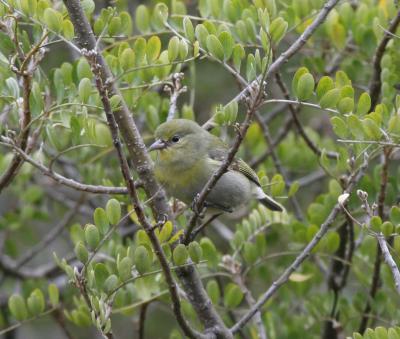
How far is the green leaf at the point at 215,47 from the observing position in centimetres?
334

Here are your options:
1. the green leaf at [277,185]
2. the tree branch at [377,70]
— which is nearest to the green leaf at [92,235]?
the green leaf at [277,185]

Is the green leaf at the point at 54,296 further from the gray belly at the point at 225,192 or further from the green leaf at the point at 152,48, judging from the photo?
the green leaf at the point at 152,48

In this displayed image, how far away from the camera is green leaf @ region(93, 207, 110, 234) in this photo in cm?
311

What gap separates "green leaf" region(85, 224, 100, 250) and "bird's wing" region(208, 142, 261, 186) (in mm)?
1596

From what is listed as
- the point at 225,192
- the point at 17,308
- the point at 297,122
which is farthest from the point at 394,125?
the point at 17,308

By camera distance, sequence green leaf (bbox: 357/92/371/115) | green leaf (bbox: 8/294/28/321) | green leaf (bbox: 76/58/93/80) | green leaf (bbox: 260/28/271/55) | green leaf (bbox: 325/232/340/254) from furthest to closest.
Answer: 1. green leaf (bbox: 325/232/340/254)
2. green leaf (bbox: 8/294/28/321)
3. green leaf (bbox: 76/58/93/80)
4. green leaf (bbox: 357/92/371/115)
5. green leaf (bbox: 260/28/271/55)

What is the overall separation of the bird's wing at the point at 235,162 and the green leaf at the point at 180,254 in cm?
136

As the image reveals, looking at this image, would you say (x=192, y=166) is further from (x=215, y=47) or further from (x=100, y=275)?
(x=100, y=275)

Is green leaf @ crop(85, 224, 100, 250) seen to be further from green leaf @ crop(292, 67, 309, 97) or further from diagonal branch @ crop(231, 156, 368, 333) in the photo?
green leaf @ crop(292, 67, 309, 97)

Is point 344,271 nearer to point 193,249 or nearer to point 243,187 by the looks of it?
point 243,187

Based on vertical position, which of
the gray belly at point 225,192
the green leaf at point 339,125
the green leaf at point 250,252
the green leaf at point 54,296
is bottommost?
the green leaf at point 250,252

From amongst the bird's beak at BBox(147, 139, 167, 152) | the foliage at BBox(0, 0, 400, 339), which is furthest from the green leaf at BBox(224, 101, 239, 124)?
the bird's beak at BBox(147, 139, 167, 152)

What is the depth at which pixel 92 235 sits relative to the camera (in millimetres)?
3029

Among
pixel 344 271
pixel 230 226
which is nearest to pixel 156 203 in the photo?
pixel 344 271
